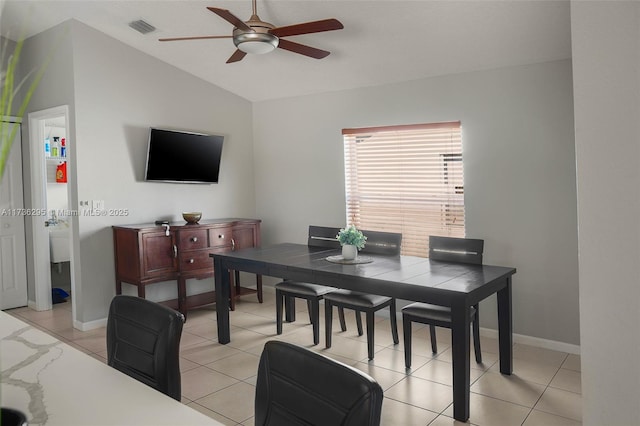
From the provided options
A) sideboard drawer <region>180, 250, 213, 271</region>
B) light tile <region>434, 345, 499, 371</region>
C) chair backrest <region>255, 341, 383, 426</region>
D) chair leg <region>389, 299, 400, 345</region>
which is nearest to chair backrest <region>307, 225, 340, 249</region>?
chair leg <region>389, 299, 400, 345</region>

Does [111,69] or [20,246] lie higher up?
[111,69]

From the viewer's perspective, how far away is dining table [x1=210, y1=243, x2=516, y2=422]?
108 inches

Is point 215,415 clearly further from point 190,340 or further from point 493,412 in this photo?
point 493,412

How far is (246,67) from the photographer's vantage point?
4961mm

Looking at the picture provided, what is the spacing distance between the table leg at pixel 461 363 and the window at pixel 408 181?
1.75 meters

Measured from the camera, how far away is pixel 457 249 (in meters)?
3.65

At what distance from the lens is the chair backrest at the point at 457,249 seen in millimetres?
3553

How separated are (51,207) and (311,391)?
5.96m

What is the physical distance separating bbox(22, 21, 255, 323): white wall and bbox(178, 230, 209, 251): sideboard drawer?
0.51m

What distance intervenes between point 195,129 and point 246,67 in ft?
3.13

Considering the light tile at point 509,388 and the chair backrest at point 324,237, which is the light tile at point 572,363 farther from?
the chair backrest at point 324,237

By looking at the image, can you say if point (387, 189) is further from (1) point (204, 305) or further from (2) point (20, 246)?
(2) point (20, 246)

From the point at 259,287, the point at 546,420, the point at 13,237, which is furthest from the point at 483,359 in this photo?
the point at 13,237

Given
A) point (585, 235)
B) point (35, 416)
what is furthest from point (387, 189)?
point (35, 416)
